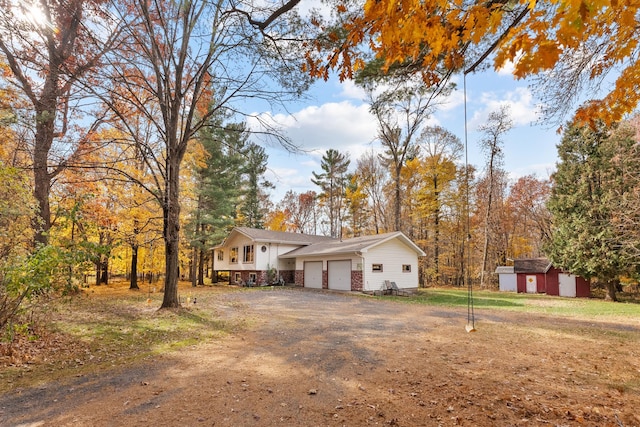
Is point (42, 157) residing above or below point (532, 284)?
above

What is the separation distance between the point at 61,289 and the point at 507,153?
91.9 feet

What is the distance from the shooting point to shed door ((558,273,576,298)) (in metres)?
20.6

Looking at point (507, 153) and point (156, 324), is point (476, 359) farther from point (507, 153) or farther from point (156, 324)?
point (507, 153)

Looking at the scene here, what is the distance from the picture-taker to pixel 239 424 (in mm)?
3178

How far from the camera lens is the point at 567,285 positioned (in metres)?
20.9

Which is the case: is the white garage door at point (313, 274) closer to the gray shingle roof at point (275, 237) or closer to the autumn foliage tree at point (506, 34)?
the gray shingle roof at point (275, 237)

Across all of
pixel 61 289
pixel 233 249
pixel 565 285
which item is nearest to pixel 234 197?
pixel 233 249

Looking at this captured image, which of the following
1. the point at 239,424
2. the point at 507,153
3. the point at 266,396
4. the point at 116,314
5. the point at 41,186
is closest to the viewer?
the point at 239,424

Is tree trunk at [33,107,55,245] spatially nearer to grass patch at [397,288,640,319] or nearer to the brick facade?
the brick facade

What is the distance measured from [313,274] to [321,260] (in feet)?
4.18

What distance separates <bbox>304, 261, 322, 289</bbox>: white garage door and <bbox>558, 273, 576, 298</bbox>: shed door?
1614cm

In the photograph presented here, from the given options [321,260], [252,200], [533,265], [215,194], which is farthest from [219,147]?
[533,265]

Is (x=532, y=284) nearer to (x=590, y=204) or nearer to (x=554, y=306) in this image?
(x=590, y=204)

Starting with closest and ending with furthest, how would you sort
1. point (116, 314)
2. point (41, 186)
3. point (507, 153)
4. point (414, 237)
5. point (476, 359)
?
point (476, 359)
point (116, 314)
point (41, 186)
point (507, 153)
point (414, 237)
